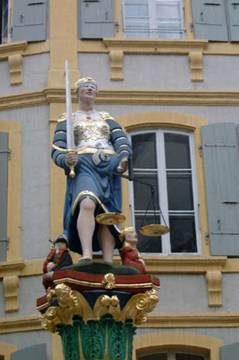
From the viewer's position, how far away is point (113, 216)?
8.73 meters

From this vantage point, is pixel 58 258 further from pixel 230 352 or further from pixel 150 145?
pixel 150 145

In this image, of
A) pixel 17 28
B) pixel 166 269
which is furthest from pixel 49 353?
pixel 17 28

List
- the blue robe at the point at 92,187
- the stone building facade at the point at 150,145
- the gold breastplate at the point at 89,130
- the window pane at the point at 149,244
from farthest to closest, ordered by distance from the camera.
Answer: the window pane at the point at 149,244, the stone building facade at the point at 150,145, the gold breastplate at the point at 89,130, the blue robe at the point at 92,187

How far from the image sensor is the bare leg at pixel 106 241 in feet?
30.6

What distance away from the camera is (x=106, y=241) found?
30.7 ft

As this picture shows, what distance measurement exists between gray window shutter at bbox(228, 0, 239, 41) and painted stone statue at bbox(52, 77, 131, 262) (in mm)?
5602

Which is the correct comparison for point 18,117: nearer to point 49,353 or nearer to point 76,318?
point 49,353

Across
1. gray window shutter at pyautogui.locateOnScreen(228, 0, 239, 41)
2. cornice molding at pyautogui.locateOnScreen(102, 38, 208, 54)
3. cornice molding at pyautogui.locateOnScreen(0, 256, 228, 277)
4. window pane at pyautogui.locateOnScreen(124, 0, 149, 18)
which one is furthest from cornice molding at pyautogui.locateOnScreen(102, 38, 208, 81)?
cornice molding at pyautogui.locateOnScreen(0, 256, 228, 277)

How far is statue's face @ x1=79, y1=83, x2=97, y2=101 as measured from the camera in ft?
32.5

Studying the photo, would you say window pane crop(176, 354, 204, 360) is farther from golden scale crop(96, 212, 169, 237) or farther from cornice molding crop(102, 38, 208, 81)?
cornice molding crop(102, 38, 208, 81)

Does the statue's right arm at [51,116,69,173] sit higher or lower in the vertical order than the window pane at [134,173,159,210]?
lower

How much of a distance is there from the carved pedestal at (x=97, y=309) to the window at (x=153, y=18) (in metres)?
6.99

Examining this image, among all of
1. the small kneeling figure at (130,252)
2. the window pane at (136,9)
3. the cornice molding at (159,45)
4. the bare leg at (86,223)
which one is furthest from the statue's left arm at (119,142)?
the window pane at (136,9)

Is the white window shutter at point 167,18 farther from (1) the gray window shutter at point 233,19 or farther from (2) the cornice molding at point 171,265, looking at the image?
(2) the cornice molding at point 171,265
